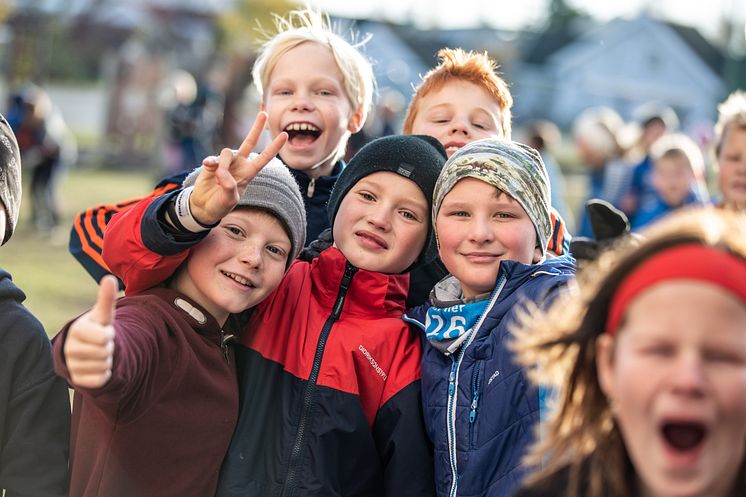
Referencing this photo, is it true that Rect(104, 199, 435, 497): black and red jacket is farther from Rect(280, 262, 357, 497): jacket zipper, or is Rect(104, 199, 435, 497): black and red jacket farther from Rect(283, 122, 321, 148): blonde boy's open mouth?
Rect(283, 122, 321, 148): blonde boy's open mouth

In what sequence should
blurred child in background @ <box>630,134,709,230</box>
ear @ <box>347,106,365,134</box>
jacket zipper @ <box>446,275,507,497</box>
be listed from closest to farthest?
jacket zipper @ <box>446,275,507,497</box> → ear @ <box>347,106,365,134</box> → blurred child in background @ <box>630,134,709,230</box>

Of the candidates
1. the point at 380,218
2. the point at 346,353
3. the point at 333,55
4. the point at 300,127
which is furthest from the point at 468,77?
the point at 346,353

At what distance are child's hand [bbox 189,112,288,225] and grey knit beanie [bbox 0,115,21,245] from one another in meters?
0.75

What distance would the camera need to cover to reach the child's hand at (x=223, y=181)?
2867 millimetres

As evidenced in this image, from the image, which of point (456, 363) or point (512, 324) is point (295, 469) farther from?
point (512, 324)

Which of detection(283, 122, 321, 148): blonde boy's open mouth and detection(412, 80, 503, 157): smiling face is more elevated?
detection(412, 80, 503, 157): smiling face

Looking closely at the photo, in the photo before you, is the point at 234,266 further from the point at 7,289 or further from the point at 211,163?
the point at 7,289

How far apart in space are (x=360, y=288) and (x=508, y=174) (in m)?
0.61

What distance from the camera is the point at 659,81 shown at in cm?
6625

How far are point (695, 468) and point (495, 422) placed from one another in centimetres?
109

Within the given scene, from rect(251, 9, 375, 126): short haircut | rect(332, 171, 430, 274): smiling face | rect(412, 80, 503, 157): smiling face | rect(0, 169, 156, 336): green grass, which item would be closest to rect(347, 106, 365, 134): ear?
rect(251, 9, 375, 126): short haircut

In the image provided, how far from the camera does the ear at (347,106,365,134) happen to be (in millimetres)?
4305

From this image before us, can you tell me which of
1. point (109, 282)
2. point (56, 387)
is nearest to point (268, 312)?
point (56, 387)

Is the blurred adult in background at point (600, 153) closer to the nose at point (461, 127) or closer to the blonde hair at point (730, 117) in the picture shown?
the blonde hair at point (730, 117)
